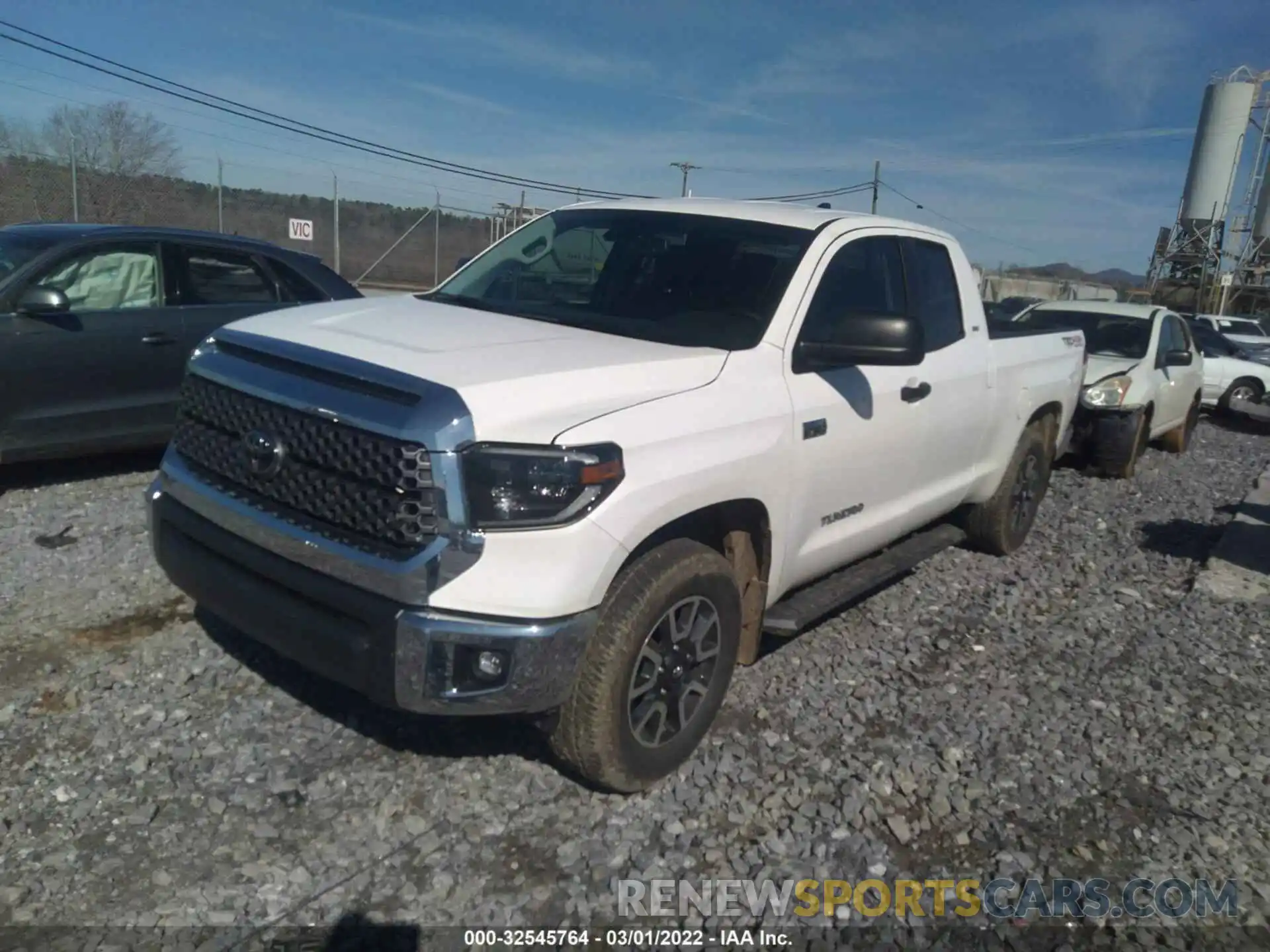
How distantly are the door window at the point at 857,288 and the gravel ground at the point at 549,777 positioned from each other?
1.56 m

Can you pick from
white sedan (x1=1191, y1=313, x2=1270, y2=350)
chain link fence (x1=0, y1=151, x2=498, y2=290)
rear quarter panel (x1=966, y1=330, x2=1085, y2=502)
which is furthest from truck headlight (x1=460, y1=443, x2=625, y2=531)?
white sedan (x1=1191, y1=313, x2=1270, y2=350)

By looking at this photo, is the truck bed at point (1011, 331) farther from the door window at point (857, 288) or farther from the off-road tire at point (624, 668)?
the off-road tire at point (624, 668)

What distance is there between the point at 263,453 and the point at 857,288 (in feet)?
8.44

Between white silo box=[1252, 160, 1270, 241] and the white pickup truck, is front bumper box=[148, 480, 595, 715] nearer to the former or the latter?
the white pickup truck

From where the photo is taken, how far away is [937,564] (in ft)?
20.6

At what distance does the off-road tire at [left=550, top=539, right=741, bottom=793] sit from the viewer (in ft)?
9.86

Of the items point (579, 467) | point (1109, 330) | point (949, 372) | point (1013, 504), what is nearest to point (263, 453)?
point (579, 467)

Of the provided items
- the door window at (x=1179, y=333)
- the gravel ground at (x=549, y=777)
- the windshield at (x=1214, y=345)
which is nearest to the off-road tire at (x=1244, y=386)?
the windshield at (x=1214, y=345)

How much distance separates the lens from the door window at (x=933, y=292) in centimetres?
481

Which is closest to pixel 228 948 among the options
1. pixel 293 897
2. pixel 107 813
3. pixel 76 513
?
pixel 293 897

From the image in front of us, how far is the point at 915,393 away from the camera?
4477 millimetres

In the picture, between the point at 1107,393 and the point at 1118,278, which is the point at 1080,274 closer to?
the point at 1118,278

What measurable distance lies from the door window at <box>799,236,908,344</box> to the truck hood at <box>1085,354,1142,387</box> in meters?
5.66

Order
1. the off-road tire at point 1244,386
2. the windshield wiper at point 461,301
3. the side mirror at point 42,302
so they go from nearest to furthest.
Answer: the windshield wiper at point 461,301 < the side mirror at point 42,302 < the off-road tire at point 1244,386
